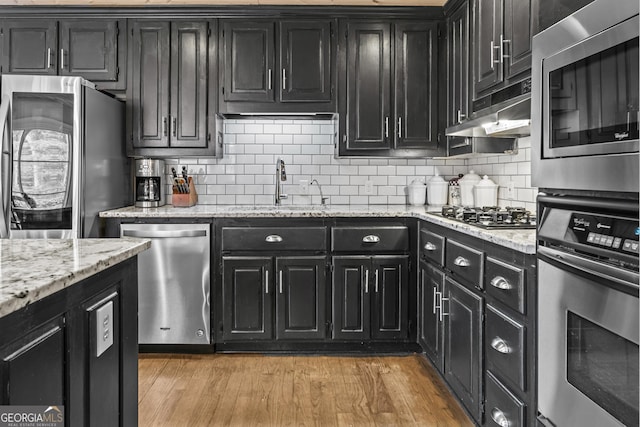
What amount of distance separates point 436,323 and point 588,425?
1552 millimetres

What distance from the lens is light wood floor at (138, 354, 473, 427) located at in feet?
7.89

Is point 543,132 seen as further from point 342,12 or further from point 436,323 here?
point 342,12

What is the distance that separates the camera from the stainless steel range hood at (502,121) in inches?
83.0

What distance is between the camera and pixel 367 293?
331 centimetres

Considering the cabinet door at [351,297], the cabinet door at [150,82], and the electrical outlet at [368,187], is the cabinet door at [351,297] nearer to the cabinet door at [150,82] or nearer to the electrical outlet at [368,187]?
the electrical outlet at [368,187]

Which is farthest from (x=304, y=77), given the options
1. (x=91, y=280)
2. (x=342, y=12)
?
(x=91, y=280)

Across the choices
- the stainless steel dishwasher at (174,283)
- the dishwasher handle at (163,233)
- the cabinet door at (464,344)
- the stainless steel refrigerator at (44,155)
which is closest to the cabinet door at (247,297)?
the stainless steel dishwasher at (174,283)

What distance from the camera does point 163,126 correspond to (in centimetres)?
361

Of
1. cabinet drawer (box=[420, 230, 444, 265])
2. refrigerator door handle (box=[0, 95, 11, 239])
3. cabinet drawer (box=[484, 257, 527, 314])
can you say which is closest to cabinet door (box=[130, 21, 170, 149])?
refrigerator door handle (box=[0, 95, 11, 239])

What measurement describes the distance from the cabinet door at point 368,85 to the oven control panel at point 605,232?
237 cm

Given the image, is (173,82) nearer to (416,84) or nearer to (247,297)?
(247,297)

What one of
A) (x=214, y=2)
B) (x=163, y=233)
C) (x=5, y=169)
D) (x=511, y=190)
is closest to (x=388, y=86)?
(x=511, y=190)

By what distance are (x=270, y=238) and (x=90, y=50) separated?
74.8 inches

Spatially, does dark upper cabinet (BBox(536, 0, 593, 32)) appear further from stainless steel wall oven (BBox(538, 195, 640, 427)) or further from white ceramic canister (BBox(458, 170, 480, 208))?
white ceramic canister (BBox(458, 170, 480, 208))
